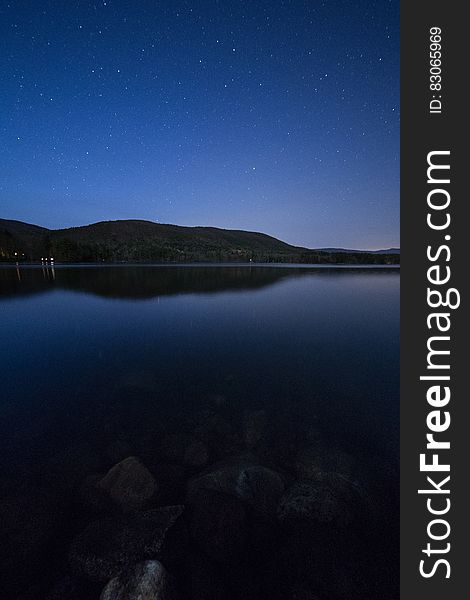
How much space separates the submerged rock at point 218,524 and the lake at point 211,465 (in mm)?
22

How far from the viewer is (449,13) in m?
3.70

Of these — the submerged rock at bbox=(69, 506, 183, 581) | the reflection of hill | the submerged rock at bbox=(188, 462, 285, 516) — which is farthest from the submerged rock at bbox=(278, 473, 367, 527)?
the reflection of hill

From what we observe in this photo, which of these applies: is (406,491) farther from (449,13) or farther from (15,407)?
(15,407)

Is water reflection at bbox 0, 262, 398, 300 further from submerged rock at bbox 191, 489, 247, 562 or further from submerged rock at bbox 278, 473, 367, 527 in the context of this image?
submerged rock at bbox 278, 473, 367, 527

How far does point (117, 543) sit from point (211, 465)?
2.53 m

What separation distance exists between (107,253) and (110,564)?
202 metres

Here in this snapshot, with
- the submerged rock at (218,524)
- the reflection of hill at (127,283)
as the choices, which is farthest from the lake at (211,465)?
the reflection of hill at (127,283)

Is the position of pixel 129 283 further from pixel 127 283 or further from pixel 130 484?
pixel 130 484

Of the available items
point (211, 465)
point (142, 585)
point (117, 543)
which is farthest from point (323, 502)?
point (117, 543)

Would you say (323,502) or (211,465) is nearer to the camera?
(323,502)

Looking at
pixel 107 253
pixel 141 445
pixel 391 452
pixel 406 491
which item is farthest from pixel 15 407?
pixel 107 253

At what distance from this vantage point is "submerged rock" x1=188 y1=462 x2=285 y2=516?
5215 mm

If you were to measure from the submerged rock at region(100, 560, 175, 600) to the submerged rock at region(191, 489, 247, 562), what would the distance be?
1.02 metres

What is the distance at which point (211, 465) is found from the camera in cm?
633
